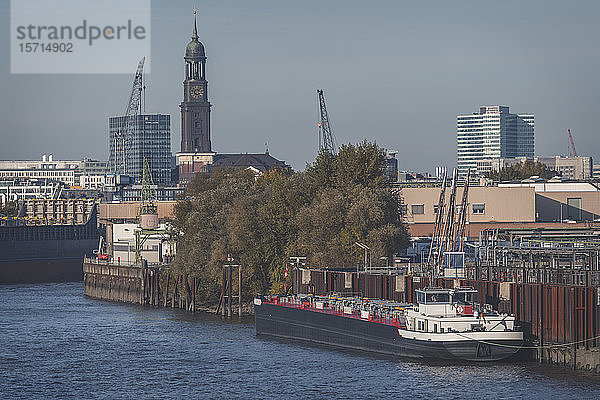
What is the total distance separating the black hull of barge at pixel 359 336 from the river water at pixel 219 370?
0.79 metres

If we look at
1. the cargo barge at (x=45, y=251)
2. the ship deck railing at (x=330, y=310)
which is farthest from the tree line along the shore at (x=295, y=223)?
the cargo barge at (x=45, y=251)

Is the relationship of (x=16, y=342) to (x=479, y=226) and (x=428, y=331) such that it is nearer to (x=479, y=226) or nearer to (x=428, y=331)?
(x=428, y=331)

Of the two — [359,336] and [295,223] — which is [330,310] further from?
[295,223]

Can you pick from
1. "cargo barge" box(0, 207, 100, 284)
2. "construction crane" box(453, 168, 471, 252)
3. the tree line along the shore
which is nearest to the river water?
the tree line along the shore

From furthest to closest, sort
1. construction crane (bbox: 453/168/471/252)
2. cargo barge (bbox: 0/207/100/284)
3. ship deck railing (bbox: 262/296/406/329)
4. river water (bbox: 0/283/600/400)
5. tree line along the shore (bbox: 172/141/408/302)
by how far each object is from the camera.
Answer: cargo barge (bbox: 0/207/100/284) < tree line along the shore (bbox: 172/141/408/302) < construction crane (bbox: 453/168/471/252) < ship deck railing (bbox: 262/296/406/329) < river water (bbox: 0/283/600/400)

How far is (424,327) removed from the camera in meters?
69.0

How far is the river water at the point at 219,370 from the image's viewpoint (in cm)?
6197

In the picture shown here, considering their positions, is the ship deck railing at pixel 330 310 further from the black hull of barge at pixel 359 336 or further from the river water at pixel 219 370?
the river water at pixel 219 370

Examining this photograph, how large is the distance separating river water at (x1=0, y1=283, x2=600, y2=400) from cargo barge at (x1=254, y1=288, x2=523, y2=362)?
92 cm

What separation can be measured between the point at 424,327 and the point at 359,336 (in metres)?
7.80

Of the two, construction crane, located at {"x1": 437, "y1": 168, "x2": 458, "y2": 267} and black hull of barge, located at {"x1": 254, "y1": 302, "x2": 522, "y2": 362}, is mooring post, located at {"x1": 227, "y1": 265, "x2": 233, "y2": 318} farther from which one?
construction crane, located at {"x1": 437, "y1": 168, "x2": 458, "y2": 267}

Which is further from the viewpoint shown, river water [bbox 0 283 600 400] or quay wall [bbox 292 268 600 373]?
quay wall [bbox 292 268 600 373]

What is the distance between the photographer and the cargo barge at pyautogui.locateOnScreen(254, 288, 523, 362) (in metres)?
67.3

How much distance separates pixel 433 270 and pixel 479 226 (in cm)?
4512
